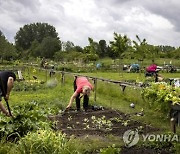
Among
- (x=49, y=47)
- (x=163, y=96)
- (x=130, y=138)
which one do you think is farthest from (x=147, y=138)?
(x=49, y=47)

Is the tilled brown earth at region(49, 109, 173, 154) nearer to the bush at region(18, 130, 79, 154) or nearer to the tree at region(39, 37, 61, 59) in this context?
the bush at region(18, 130, 79, 154)

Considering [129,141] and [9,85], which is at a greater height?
[9,85]

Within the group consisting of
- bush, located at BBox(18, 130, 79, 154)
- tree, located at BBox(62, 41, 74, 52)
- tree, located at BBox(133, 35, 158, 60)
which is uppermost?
tree, located at BBox(62, 41, 74, 52)

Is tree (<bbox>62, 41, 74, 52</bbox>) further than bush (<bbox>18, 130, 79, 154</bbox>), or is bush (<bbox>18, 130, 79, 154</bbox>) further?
tree (<bbox>62, 41, 74, 52</bbox>)

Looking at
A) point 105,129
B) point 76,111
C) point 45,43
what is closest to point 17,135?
point 105,129

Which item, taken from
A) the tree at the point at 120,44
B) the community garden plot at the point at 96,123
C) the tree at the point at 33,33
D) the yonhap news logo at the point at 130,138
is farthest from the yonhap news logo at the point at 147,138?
the tree at the point at 33,33

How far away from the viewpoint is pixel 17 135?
5.88m

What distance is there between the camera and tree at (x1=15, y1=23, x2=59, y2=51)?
98.1 metres

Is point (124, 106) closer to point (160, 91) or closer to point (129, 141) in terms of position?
point (160, 91)

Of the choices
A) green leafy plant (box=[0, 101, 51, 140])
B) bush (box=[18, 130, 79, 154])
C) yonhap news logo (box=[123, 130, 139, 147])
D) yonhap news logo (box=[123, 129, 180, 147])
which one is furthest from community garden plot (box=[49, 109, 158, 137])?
bush (box=[18, 130, 79, 154])

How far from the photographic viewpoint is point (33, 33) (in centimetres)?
10094

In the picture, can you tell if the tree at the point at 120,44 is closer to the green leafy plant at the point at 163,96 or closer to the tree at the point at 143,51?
the tree at the point at 143,51

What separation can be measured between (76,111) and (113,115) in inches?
44.9

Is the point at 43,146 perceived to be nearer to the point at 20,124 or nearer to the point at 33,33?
the point at 20,124
